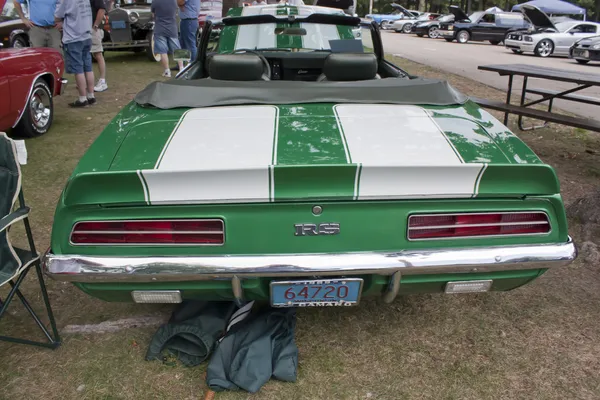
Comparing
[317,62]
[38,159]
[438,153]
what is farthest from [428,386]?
[38,159]

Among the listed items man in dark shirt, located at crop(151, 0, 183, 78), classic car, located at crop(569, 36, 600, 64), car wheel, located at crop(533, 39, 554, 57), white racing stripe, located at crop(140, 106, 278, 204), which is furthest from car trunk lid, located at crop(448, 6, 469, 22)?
white racing stripe, located at crop(140, 106, 278, 204)

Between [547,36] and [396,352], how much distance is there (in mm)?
16754

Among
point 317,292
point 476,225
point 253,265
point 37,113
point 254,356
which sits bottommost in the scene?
point 254,356

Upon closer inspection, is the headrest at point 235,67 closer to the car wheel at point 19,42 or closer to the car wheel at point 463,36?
the car wheel at point 19,42

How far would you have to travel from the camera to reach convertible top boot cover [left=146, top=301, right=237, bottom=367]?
2.25 metres

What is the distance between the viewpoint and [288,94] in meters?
2.69

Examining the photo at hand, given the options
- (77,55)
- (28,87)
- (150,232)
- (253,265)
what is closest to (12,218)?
(150,232)

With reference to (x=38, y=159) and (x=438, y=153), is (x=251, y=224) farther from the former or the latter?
(x=38, y=159)

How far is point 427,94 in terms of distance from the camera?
2725 mm

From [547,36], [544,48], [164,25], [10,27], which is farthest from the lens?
[544,48]

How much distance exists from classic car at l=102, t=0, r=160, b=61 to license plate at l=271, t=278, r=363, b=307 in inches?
372

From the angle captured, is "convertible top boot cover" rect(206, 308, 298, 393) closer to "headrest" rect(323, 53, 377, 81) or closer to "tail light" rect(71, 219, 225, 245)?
"tail light" rect(71, 219, 225, 245)

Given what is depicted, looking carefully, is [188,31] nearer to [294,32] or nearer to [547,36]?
[294,32]

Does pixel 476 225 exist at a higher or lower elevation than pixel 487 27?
higher
